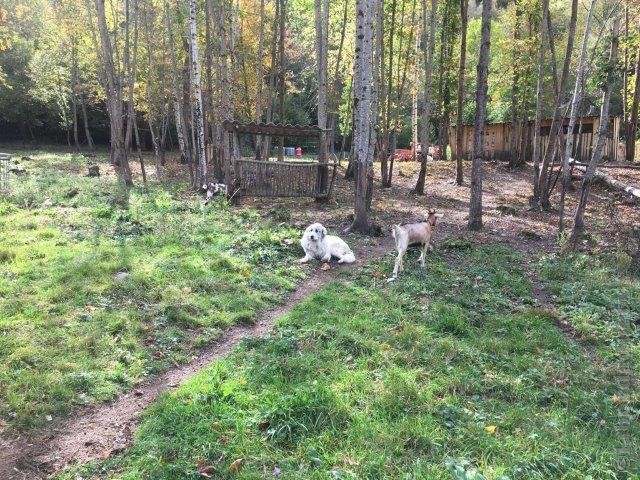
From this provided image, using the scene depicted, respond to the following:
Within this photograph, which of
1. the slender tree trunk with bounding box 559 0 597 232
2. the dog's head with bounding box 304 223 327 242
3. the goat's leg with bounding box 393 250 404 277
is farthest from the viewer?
the slender tree trunk with bounding box 559 0 597 232

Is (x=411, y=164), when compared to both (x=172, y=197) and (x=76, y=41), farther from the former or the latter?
(x=76, y=41)

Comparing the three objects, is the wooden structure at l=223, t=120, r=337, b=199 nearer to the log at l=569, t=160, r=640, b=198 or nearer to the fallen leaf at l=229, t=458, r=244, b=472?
the log at l=569, t=160, r=640, b=198

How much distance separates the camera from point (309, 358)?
5.54 metres

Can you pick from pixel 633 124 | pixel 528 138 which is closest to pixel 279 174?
pixel 633 124

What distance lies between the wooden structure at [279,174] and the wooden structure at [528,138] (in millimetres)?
14391

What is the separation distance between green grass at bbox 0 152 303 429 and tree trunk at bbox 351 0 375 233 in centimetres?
208

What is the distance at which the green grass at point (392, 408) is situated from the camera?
3.90m

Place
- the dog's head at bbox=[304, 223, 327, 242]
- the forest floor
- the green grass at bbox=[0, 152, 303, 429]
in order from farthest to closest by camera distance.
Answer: the dog's head at bbox=[304, 223, 327, 242], the green grass at bbox=[0, 152, 303, 429], the forest floor

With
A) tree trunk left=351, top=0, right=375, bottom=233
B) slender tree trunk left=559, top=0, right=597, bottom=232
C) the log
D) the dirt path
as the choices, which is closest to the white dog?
tree trunk left=351, top=0, right=375, bottom=233

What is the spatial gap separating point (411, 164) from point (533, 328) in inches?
883

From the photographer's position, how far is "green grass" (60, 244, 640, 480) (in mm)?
3898

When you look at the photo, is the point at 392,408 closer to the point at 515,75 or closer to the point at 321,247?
the point at 321,247

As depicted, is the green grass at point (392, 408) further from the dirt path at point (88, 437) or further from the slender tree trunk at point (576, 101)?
the slender tree trunk at point (576, 101)

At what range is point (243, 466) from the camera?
152 inches
